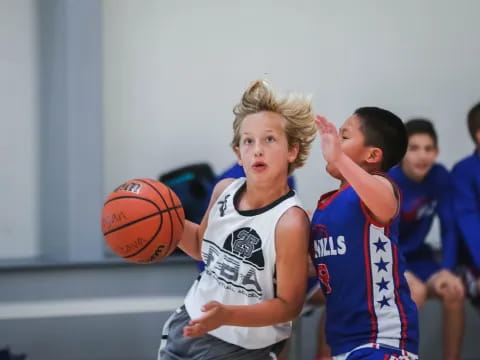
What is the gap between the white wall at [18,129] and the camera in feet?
17.6

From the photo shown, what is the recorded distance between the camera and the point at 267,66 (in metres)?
5.55

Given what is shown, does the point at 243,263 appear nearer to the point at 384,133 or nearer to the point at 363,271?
the point at 363,271

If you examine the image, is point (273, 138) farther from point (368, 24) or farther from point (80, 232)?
point (368, 24)

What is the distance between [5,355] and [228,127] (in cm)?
210

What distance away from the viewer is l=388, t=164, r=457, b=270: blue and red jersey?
4723 mm

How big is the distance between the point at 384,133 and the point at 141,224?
99 cm

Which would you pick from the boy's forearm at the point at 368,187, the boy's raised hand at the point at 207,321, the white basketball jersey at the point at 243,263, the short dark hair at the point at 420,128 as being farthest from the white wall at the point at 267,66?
the boy's raised hand at the point at 207,321

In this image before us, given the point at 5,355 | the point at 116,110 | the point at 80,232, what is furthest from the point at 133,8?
the point at 5,355

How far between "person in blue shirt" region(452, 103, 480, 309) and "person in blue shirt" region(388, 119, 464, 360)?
0.18 feet

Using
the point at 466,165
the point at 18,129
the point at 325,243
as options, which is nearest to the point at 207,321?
the point at 325,243

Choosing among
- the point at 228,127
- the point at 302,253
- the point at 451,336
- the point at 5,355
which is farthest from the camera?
the point at 228,127

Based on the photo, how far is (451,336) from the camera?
15.3 ft

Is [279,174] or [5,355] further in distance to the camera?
[5,355]

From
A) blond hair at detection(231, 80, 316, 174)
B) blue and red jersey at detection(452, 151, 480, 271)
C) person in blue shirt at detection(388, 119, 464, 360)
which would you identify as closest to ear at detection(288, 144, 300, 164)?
blond hair at detection(231, 80, 316, 174)
